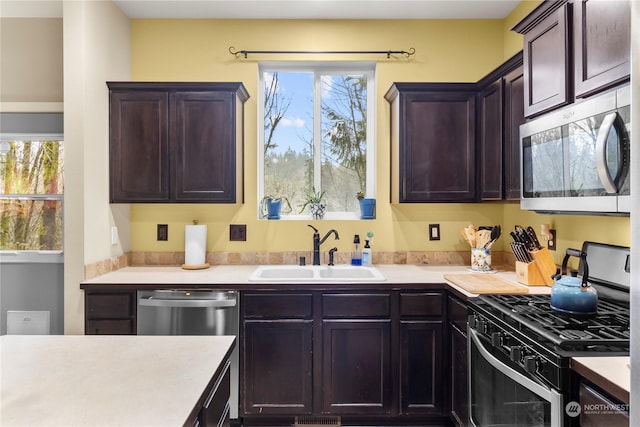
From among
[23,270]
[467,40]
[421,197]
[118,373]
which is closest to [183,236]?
[23,270]

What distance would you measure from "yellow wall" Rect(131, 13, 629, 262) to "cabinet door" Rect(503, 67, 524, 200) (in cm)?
73

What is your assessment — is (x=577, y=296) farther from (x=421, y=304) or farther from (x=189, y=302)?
(x=189, y=302)

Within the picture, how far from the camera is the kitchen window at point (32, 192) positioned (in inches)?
103

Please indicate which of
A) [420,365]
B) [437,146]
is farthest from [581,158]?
[420,365]

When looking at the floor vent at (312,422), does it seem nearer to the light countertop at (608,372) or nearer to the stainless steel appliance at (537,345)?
the stainless steel appliance at (537,345)

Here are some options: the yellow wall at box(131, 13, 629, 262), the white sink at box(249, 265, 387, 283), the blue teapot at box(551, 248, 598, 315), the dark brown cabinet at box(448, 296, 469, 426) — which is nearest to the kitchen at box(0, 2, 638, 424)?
the yellow wall at box(131, 13, 629, 262)

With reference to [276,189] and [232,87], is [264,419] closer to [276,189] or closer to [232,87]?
[276,189]

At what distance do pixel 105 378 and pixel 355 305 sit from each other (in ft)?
5.15

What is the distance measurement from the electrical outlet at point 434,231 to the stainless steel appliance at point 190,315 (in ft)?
5.29

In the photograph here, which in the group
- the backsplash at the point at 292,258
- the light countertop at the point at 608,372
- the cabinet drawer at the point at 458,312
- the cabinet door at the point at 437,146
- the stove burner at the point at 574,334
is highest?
the cabinet door at the point at 437,146

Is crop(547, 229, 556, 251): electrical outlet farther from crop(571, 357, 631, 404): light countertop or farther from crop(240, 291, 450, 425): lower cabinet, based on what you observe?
crop(571, 357, 631, 404): light countertop

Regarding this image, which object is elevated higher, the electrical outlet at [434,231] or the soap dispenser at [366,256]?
the electrical outlet at [434,231]

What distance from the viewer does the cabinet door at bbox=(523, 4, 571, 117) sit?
1680mm
